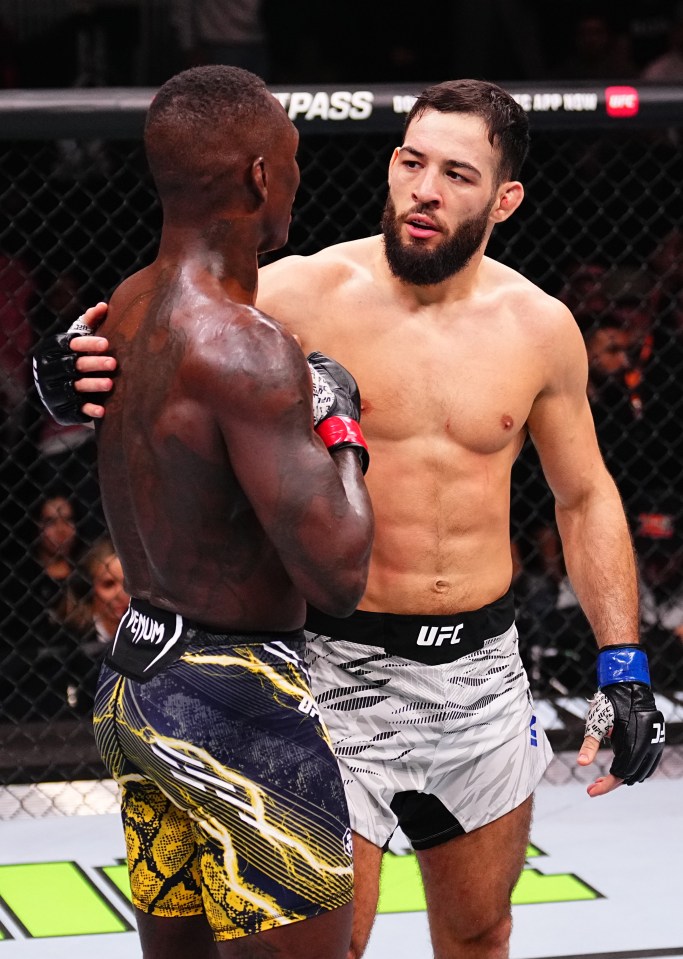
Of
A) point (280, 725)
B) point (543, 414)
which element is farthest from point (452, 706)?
point (280, 725)

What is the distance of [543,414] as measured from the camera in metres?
2.22

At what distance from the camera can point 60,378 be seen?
160cm

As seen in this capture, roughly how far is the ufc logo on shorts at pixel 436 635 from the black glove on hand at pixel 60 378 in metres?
0.70

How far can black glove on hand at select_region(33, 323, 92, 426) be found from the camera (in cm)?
159

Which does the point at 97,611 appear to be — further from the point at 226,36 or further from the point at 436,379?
the point at 226,36

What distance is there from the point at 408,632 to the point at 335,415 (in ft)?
2.13

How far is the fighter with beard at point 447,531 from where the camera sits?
2.10 m

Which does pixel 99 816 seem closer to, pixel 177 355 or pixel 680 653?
pixel 680 653

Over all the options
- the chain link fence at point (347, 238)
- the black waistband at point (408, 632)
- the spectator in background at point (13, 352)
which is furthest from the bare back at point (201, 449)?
the spectator in background at point (13, 352)

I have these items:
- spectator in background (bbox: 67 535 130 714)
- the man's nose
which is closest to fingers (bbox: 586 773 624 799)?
the man's nose

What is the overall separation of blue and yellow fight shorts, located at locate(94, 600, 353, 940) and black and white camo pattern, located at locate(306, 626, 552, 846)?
1.70ft

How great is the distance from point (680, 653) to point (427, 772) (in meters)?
2.32

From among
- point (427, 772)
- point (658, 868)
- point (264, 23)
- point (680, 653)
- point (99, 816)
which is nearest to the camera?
point (427, 772)

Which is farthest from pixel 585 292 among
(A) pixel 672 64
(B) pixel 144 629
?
(B) pixel 144 629
